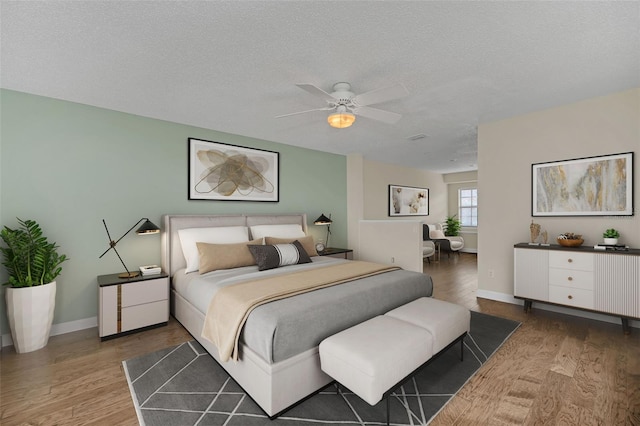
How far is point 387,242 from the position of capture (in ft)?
18.0

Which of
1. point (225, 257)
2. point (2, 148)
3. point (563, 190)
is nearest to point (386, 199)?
point (563, 190)

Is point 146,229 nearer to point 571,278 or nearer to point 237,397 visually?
point 237,397

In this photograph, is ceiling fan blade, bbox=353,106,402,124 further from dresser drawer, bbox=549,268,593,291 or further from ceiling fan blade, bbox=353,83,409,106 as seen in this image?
dresser drawer, bbox=549,268,593,291

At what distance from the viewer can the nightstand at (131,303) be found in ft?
9.37

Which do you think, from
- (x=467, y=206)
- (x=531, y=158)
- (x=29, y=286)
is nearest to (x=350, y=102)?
(x=531, y=158)

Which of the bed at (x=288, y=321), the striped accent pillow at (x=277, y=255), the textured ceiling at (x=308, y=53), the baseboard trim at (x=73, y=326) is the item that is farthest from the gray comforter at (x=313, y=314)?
the baseboard trim at (x=73, y=326)

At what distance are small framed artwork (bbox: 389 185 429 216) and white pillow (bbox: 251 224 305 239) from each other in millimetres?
3638

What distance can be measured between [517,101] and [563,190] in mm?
1264

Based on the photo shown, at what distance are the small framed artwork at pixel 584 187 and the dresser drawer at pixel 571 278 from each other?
0.73 metres

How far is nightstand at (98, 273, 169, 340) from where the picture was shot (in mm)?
2857

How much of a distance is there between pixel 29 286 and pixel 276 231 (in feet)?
8.55

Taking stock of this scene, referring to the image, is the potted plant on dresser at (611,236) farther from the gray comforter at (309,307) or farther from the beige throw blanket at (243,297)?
the beige throw blanket at (243,297)

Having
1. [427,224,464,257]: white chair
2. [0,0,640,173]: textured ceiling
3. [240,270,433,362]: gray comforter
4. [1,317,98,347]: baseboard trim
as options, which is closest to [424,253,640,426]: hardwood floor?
[240,270,433,362]: gray comforter

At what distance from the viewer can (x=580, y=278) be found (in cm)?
314
